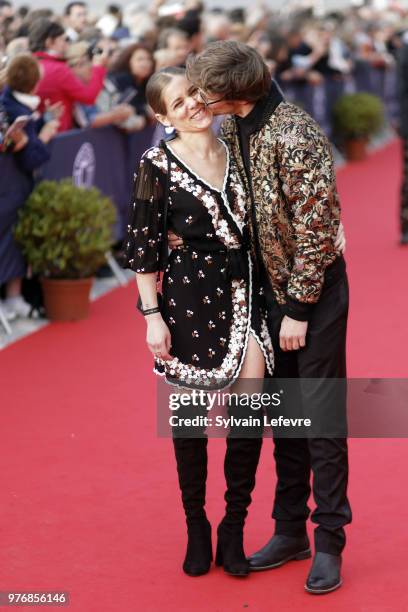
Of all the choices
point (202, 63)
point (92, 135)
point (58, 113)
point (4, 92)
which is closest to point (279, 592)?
point (202, 63)

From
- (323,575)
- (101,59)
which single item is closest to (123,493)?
(323,575)

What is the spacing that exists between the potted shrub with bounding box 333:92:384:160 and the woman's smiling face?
14.4 meters

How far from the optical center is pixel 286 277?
13.2 ft

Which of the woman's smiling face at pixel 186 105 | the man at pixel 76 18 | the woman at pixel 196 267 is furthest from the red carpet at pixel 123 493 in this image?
the man at pixel 76 18

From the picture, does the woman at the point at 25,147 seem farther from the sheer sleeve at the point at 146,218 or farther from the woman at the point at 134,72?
the sheer sleeve at the point at 146,218

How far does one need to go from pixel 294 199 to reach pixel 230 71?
1.51 feet

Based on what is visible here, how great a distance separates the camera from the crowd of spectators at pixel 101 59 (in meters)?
7.86

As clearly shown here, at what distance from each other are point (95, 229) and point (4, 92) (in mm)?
1198

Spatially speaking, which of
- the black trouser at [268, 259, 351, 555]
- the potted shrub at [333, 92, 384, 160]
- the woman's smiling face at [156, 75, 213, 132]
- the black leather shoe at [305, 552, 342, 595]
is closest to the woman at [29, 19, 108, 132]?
the woman's smiling face at [156, 75, 213, 132]

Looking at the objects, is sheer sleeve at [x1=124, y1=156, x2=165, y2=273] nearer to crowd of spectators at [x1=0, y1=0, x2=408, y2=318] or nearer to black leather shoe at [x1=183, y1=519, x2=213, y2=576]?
black leather shoe at [x1=183, y1=519, x2=213, y2=576]

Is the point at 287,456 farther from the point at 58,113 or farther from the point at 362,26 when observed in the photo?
the point at 362,26

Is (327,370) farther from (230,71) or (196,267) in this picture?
(230,71)

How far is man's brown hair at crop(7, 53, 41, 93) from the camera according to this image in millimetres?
7734

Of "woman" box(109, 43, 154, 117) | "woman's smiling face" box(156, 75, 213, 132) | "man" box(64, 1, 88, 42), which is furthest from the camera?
"man" box(64, 1, 88, 42)
